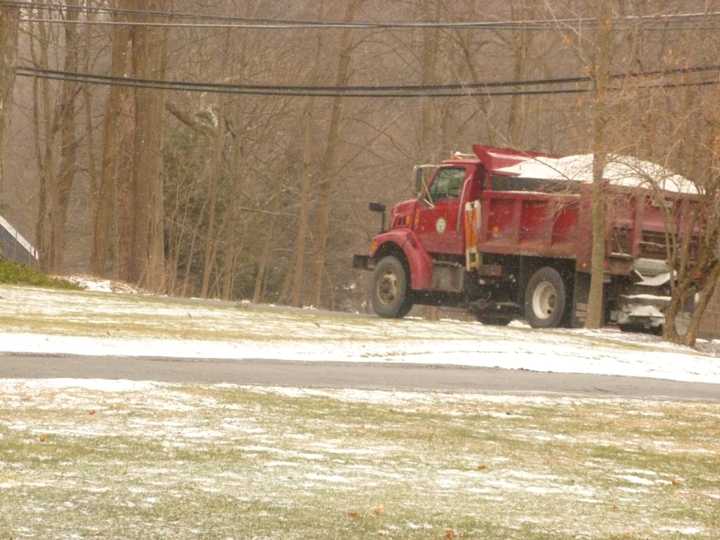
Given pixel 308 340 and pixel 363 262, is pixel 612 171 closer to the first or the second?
pixel 363 262

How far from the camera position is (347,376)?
15.7 meters

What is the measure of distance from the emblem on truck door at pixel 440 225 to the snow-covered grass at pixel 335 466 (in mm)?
13790

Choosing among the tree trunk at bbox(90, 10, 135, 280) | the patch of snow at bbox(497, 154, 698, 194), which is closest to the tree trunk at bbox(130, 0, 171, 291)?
the tree trunk at bbox(90, 10, 135, 280)

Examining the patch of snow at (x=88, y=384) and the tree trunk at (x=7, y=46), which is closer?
the patch of snow at (x=88, y=384)

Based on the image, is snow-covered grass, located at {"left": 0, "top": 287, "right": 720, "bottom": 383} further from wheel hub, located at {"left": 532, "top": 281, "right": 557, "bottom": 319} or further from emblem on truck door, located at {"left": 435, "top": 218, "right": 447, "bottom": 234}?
emblem on truck door, located at {"left": 435, "top": 218, "right": 447, "bottom": 234}

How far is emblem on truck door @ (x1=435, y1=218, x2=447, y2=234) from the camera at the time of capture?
2745 cm

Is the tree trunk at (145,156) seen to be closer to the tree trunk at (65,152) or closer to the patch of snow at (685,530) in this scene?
the tree trunk at (65,152)

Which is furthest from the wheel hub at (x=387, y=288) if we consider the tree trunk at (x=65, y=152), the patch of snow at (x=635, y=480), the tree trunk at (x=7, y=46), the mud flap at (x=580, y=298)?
the tree trunk at (x=65, y=152)

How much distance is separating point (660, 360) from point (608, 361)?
3.23 ft

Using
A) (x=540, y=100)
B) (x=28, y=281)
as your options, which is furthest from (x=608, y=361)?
(x=540, y=100)

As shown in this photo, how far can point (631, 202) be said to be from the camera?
25.7 metres

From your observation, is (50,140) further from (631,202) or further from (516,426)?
(516,426)

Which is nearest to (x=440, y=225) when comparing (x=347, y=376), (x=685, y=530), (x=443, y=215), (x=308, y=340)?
(x=443, y=215)

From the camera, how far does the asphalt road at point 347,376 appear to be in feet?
47.0
